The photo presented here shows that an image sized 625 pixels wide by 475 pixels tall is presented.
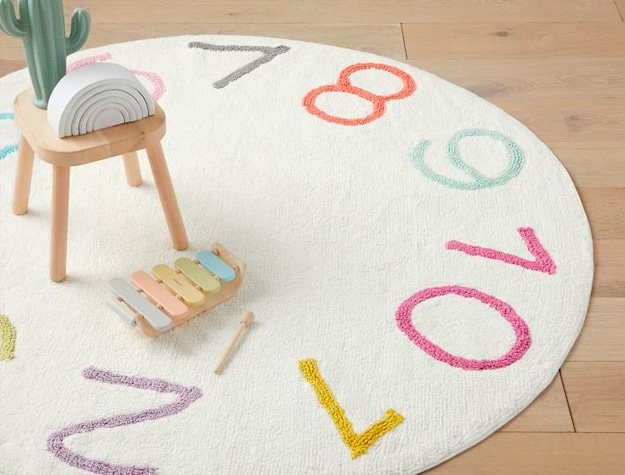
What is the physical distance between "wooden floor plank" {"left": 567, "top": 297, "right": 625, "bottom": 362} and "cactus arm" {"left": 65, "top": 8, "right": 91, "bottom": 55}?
2.86ft

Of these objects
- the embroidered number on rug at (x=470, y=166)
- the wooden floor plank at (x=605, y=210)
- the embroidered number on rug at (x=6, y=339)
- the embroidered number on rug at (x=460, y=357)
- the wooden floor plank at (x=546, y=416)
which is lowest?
the wooden floor plank at (x=546, y=416)

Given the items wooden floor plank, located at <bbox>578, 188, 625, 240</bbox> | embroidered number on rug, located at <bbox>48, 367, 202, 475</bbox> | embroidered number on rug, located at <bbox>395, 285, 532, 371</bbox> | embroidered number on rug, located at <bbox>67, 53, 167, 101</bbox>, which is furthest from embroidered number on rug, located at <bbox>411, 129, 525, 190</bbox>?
embroidered number on rug, located at <bbox>48, 367, 202, 475</bbox>

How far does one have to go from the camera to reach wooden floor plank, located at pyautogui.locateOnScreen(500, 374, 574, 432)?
4.34ft

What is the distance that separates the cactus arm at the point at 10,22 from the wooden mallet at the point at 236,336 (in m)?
0.52

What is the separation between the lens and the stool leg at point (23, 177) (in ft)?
4.99

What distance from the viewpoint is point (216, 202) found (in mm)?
1683

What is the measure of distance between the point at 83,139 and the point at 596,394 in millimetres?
823

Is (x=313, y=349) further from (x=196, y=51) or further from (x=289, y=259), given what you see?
(x=196, y=51)

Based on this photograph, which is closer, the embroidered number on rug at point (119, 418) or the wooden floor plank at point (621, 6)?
the embroidered number on rug at point (119, 418)

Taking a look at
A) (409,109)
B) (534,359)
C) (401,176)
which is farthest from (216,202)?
(534,359)

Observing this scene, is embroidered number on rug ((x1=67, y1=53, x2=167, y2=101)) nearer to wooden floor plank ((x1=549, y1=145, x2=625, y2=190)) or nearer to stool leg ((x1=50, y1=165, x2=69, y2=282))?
stool leg ((x1=50, y1=165, x2=69, y2=282))

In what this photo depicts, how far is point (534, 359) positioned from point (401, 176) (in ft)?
1.56

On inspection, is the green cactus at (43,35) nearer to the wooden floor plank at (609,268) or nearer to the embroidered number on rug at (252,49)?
the embroidered number on rug at (252,49)

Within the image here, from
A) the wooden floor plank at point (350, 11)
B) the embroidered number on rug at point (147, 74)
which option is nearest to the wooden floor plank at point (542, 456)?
the embroidered number on rug at point (147, 74)
